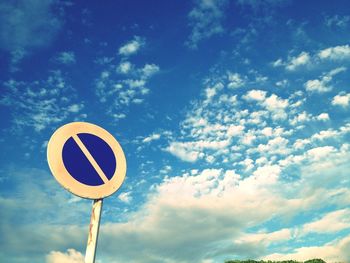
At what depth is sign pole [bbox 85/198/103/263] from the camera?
2.89 metres

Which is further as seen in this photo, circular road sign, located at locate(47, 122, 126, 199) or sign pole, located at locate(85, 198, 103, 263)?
circular road sign, located at locate(47, 122, 126, 199)

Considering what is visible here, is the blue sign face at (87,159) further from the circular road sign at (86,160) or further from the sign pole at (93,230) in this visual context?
the sign pole at (93,230)

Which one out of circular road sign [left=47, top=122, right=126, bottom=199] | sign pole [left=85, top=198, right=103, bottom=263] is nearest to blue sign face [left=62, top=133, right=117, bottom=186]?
circular road sign [left=47, top=122, right=126, bottom=199]

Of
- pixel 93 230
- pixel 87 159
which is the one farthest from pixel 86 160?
pixel 93 230

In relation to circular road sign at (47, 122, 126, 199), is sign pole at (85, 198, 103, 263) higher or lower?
lower

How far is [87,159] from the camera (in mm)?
3389

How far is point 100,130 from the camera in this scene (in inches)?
146

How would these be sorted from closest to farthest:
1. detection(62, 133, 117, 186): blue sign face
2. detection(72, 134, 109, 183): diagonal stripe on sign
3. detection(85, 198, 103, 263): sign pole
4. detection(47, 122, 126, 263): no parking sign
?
detection(85, 198, 103, 263): sign pole → detection(47, 122, 126, 263): no parking sign → detection(62, 133, 117, 186): blue sign face → detection(72, 134, 109, 183): diagonal stripe on sign

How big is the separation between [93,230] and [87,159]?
28.6 inches

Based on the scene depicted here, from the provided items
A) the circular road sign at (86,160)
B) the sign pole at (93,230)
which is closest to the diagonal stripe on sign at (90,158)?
the circular road sign at (86,160)

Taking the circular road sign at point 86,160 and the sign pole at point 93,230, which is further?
the circular road sign at point 86,160

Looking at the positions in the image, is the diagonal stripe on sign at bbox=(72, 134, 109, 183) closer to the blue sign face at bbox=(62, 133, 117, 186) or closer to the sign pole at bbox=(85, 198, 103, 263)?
the blue sign face at bbox=(62, 133, 117, 186)

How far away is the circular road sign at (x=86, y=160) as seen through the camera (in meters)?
3.12

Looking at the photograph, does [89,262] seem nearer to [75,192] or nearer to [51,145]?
[75,192]
